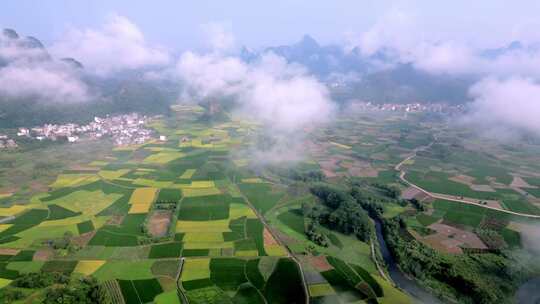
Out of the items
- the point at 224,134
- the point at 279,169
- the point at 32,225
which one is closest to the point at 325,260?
the point at 279,169

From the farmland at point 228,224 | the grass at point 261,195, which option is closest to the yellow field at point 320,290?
the farmland at point 228,224

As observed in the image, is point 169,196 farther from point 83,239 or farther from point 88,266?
point 88,266

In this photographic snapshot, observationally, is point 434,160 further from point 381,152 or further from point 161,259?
point 161,259

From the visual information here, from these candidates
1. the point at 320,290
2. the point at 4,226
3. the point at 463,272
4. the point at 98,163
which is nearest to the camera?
the point at 320,290

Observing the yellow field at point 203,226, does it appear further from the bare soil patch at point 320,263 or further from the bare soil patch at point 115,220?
the bare soil patch at point 320,263

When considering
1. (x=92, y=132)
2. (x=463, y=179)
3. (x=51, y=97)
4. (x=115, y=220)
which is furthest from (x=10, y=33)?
(x=463, y=179)

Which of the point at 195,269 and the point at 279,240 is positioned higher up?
the point at 279,240
